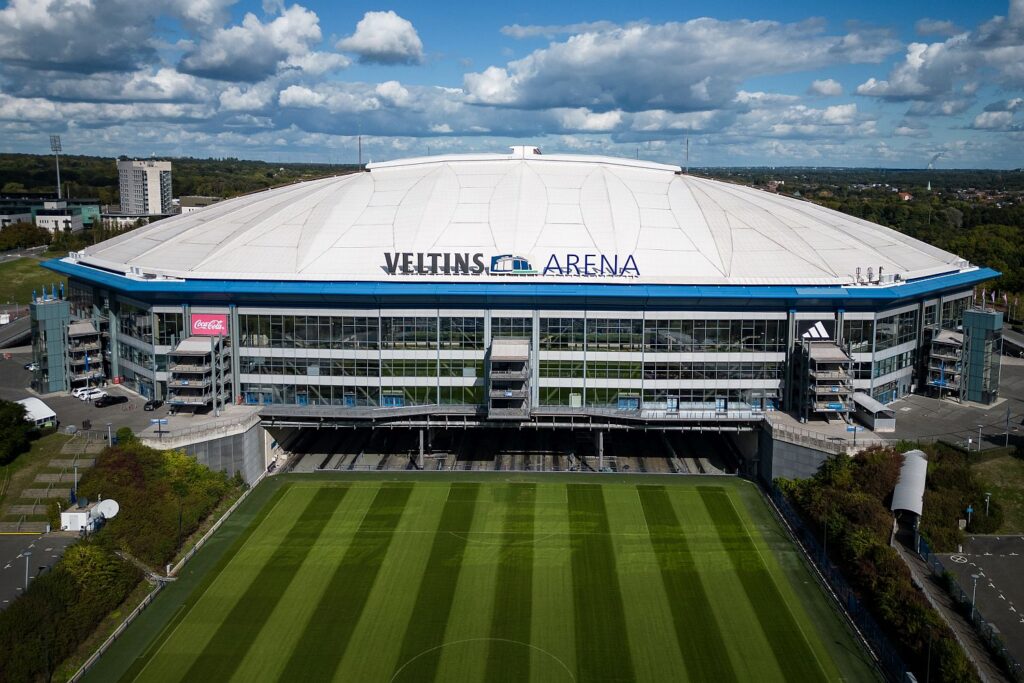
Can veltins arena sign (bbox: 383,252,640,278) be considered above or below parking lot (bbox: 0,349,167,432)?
above

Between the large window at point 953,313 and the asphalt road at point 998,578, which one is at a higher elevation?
the large window at point 953,313

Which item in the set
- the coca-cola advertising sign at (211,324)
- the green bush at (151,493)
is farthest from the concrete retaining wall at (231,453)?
the coca-cola advertising sign at (211,324)

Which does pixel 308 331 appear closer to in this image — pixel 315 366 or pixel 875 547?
pixel 315 366

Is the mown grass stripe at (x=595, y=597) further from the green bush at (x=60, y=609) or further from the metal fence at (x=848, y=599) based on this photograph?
the green bush at (x=60, y=609)

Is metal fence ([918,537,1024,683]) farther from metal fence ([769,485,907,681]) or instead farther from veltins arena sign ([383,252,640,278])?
veltins arena sign ([383,252,640,278])

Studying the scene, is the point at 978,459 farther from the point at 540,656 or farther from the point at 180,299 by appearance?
the point at 180,299

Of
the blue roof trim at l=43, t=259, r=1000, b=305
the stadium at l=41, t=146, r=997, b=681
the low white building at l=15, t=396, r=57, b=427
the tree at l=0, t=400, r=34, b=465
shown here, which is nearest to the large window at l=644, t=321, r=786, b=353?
the stadium at l=41, t=146, r=997, b=681
